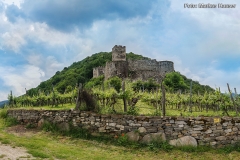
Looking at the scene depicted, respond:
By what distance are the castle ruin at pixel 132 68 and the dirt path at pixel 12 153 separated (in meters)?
48.5

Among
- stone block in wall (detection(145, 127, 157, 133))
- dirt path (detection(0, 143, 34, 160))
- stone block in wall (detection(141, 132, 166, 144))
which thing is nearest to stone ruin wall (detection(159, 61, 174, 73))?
stone block in wall (detection(145, 127, 157, 133))

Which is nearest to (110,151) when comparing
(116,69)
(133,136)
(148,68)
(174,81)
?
(133,136)

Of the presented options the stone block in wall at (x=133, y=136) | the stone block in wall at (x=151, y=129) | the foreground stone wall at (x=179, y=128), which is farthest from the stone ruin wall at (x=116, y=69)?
the stone block in wall at (x=151, y=129)

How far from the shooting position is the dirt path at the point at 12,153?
7863mm

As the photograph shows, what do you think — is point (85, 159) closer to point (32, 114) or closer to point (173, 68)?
point (32, 114)

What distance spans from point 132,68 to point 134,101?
1848 inches

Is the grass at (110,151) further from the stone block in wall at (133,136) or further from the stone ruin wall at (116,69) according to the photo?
the stone ruin wall at (116,69)

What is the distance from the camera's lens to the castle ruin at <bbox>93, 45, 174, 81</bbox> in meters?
58.2

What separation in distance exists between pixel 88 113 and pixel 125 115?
6.57 ft

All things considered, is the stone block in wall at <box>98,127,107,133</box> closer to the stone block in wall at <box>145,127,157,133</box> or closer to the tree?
the stone block in wall at <box>145,127,157,133</box>

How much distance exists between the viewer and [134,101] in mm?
14836

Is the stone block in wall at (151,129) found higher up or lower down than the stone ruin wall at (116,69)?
lower down

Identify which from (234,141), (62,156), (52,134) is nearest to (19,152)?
(62,156)

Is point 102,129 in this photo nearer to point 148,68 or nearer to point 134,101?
point 134,101
